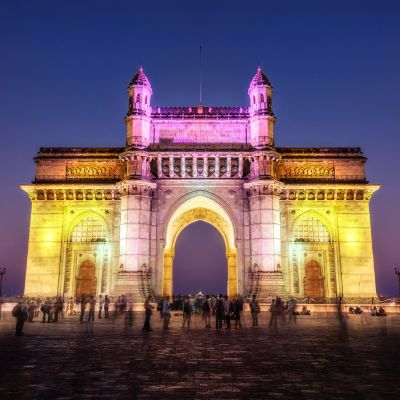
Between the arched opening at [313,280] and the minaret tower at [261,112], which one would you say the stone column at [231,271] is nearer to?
the arched opening at [313,280]

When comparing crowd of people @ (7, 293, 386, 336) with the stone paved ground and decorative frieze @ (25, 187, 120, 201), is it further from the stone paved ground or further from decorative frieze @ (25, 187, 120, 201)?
decorative frieze @ (25, 187, 120, 201)

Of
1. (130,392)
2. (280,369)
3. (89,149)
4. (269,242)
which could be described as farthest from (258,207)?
(130,392)

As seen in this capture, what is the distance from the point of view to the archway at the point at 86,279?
3759cm

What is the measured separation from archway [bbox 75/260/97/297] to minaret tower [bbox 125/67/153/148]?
10.3 m

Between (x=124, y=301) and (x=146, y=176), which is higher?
(x=146, y=176)

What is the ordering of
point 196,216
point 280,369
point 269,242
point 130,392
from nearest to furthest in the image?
point 130,392 → point 280,369 → point 269,242 → point 196,216

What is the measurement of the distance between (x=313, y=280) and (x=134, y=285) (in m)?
14.4

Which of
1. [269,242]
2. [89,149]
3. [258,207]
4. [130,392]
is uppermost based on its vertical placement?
[89,149]

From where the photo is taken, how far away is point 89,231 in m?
38.2

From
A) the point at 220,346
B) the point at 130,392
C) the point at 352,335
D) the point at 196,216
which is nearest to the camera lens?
the point at 130,392

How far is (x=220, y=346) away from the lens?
43.5 feet

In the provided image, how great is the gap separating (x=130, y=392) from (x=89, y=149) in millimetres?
34257

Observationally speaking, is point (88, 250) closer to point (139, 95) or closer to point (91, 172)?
point (91, 172)

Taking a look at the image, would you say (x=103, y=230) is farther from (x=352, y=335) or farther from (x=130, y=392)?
(x=130, y=392)
